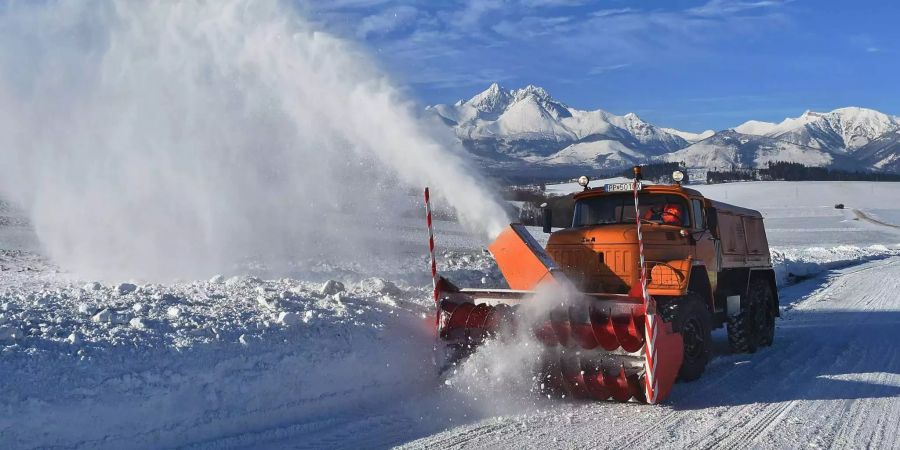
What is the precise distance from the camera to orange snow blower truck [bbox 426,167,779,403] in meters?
7.04

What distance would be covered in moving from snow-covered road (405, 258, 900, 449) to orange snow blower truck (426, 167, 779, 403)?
37 cm

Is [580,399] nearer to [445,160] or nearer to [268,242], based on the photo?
[445,160]

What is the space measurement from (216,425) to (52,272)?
777 cm

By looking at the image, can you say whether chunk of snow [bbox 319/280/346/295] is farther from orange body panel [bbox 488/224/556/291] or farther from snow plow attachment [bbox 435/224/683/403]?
orange body panel [bbox 488/224/556/291]

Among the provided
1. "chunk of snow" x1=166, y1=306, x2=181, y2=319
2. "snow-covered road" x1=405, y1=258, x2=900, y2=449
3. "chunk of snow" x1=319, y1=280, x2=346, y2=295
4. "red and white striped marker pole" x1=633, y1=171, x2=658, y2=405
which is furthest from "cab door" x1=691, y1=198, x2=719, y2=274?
"chunk of snow" x1=166, y1=306, x2=181, y2=319

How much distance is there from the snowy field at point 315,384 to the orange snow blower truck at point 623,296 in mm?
374

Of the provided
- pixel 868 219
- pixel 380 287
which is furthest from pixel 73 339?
pixel 868 219

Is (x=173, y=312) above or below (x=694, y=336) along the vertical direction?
above

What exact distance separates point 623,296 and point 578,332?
0.68 metres

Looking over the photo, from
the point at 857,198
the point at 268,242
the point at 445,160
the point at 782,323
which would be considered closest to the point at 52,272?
the point at 268,242

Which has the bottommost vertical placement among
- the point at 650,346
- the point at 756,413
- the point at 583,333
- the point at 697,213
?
the point at 756,413

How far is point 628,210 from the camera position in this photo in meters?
9.69

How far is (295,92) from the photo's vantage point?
43.3ft

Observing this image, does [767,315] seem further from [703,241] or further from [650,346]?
[650,346]
